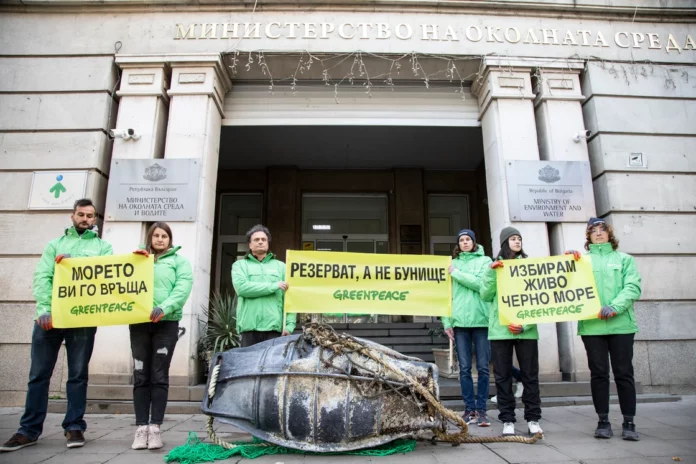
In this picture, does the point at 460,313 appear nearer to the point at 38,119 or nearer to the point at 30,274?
the point at 30,274

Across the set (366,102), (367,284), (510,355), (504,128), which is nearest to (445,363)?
(510,355)

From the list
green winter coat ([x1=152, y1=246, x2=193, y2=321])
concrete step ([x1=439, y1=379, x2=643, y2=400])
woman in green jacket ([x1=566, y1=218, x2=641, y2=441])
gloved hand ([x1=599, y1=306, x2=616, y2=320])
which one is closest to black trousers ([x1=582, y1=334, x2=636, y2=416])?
woman in green jacket ([x1=566, y1=218, x2=641, y2=441])

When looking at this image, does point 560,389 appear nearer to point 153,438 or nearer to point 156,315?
point 153,438

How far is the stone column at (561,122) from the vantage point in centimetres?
684

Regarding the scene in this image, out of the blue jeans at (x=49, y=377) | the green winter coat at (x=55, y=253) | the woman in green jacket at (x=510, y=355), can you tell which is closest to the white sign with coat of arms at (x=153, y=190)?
the green winter coat at (x=55, y=253)

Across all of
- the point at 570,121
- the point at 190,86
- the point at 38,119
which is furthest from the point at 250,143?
the point at 570,121

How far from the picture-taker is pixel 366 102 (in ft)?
27.0

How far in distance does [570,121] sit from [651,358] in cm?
398

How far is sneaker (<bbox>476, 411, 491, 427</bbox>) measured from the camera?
4.51 metres

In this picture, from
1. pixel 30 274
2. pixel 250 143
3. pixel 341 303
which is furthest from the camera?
pixel 250 143

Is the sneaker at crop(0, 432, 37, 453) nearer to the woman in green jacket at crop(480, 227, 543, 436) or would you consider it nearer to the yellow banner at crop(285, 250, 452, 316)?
the yellow banner at crop(285, 250, 452, 316)

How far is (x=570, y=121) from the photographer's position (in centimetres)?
730

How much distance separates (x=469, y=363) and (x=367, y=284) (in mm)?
1435

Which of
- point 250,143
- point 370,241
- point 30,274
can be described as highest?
point 250,143
